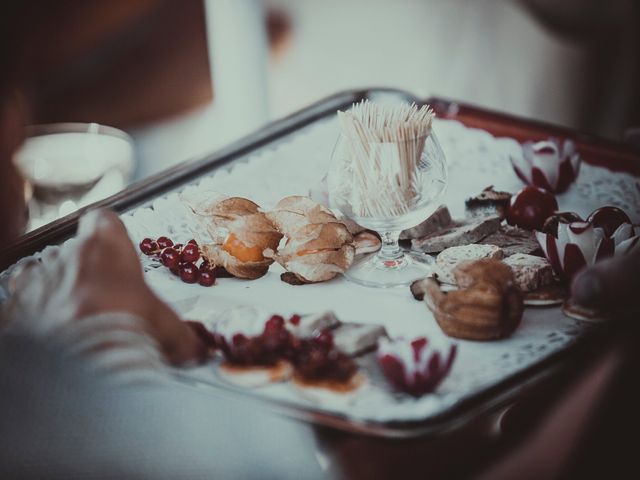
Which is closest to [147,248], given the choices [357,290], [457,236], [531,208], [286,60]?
[357,290]

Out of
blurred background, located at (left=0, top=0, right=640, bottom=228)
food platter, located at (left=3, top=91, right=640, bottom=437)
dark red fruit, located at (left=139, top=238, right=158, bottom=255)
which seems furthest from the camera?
blurred background, located at (left=0, top=0, right=640, bottom=228)

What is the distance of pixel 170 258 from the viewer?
1030 mm

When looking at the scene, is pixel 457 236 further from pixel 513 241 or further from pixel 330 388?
pixel 330 388

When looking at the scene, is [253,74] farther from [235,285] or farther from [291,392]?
[291,392]

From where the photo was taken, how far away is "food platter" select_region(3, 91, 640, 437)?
2.54 feet

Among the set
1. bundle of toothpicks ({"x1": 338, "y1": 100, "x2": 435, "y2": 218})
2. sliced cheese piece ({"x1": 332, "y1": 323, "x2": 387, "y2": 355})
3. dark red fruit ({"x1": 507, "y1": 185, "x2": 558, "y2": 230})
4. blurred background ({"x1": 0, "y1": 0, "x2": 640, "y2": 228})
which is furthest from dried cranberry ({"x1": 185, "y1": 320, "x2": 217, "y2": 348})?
blurred background ({"x1": 0, "y1": 0, "x2": 640, "y2": 228})

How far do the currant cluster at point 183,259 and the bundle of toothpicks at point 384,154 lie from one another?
176mm

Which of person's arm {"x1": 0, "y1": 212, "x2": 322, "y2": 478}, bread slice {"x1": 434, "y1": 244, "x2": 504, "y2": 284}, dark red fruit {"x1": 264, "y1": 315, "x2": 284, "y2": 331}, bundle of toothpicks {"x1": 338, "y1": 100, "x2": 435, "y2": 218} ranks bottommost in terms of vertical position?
person's arm {"x1": 0, "y1": 212, "x2": 322, "y2": 478}

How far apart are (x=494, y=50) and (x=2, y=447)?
219cm

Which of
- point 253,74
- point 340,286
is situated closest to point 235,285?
point 340,286

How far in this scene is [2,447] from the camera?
780 millimetres

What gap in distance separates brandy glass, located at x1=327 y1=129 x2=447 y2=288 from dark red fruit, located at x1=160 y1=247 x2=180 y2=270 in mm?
178

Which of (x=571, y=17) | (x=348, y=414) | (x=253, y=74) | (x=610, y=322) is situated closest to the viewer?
(x=348, y=414)

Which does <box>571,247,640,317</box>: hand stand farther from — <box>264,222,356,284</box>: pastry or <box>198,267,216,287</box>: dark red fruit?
<box>198,267,216,287</box>: dark red fruit
